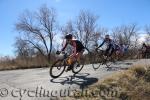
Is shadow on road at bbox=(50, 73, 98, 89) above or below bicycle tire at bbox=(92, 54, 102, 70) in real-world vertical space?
below

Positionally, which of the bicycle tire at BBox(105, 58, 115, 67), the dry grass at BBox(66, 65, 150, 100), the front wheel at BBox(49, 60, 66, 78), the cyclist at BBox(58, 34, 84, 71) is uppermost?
the cyclist at BBox(58, 34, 84, 71)

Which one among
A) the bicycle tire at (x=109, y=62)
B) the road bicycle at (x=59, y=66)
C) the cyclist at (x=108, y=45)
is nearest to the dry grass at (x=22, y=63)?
the bicycle tire at (x=109, y=62)

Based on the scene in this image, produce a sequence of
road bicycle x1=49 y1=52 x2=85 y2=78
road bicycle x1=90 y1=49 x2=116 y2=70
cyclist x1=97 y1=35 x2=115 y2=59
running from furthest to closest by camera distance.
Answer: road bicycle x1=90 y1=49 x2=116 y2=70 < cyclist x1=97 y1=35 x2=115 y2=59 < road bicycle x1=49 y1=52 x2=85 y2=78

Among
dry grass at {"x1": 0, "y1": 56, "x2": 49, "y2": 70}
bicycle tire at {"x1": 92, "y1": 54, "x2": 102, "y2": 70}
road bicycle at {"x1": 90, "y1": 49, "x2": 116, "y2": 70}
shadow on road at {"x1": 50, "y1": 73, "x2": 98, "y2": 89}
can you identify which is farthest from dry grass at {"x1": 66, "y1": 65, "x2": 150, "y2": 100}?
dry grass at {"x1": 0, "y1": 56, "x2": 49, "y2": 70}

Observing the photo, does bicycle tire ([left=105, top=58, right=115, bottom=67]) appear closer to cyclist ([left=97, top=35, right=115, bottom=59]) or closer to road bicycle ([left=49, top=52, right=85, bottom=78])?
cyclist ([left=97, top=35, right=115, bottom=59])

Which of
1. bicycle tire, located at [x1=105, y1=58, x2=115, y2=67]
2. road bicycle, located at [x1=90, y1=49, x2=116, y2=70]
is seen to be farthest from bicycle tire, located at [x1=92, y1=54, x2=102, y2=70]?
bicycle tire, located at [x1=105, y1=58, x2=115, y2=67]

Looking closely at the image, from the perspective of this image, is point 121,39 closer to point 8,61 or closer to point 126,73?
point 8,61

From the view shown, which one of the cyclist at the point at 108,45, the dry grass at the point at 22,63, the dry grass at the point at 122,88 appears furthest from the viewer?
the dry grass at the point at 22,63

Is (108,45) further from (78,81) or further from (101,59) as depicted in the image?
(78,81)

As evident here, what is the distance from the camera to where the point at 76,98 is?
29.9 ft

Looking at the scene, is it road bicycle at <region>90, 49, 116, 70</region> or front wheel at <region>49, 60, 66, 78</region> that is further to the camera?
road bicycle at <region>90, 49, 116, 70</region>

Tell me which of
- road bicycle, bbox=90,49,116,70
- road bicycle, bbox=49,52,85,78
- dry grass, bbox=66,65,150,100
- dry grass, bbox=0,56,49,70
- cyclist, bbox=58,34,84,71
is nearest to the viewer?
dry grass, bbox=66,65,150,100

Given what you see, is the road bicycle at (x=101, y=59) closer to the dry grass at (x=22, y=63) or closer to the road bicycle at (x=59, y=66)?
the road bicycle at (x=59, y=66)

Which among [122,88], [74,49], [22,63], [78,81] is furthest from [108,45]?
[22,63]
